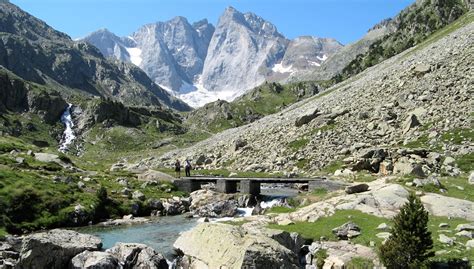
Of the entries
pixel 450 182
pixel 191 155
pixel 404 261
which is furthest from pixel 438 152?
pixel 191 155

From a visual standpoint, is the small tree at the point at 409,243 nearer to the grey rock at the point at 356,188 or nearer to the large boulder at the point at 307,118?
the grey rock at the point at 356,188

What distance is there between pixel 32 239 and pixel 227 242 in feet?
42.4

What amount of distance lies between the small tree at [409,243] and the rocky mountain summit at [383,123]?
36.5 meters

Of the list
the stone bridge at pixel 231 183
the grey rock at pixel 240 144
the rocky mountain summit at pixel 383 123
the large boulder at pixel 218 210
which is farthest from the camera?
the grey rock at pixel 240 144

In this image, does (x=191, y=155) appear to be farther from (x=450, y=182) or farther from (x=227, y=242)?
(x=227, y=242)

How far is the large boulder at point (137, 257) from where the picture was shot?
96.1ft

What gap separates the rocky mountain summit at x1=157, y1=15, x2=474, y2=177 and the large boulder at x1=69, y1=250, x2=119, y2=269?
42.9 meters

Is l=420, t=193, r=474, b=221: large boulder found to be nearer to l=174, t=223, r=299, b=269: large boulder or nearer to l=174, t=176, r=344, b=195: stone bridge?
l=174, t=223, r=299, b=269: large boulder

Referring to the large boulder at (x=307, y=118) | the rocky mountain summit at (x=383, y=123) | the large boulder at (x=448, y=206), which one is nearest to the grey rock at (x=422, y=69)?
the rocky mountain summit at (x=383, y=123)

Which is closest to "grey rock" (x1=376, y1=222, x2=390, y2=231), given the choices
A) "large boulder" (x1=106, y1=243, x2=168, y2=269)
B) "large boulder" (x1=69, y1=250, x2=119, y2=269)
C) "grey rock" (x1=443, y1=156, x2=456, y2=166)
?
"large boulder" (x1=106, y1=243, x2=168, y2=269)

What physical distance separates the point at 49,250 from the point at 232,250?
12445mm

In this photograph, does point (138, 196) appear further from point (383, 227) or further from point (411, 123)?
point (411, 123)

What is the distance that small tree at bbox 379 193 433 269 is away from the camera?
76.6ft

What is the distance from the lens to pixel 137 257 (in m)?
29.8
